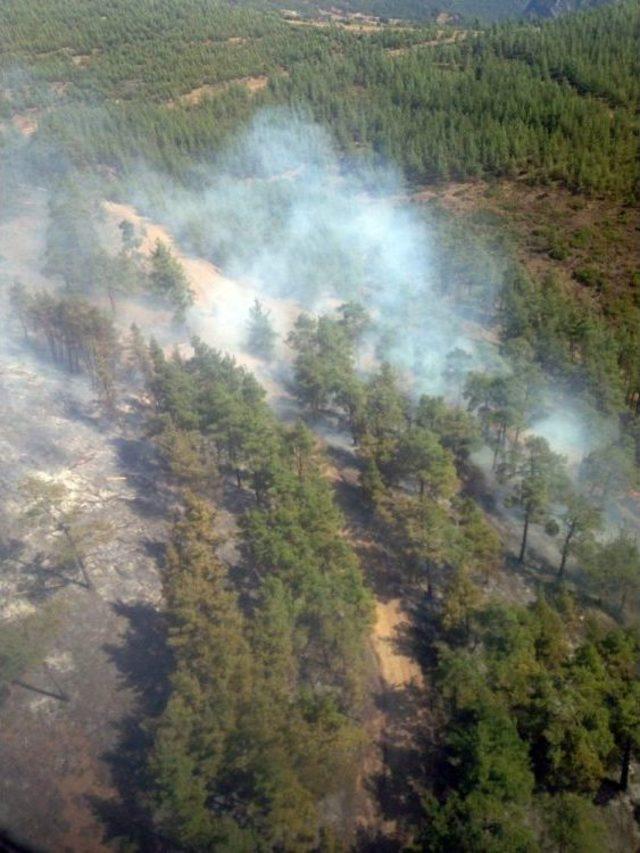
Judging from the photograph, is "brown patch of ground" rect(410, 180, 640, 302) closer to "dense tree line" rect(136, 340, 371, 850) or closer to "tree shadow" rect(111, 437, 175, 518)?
"dense tree line" rect(136, 340, 371, 850)

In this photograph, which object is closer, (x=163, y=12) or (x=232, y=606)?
(x=232, y=606)

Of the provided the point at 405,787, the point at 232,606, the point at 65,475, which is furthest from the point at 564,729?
the point at 65,475

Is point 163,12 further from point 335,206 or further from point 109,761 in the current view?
point 109,761

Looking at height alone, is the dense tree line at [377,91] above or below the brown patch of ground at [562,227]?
above

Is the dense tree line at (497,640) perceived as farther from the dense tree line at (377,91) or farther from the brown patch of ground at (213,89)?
the brown patch of ground at (213,89)

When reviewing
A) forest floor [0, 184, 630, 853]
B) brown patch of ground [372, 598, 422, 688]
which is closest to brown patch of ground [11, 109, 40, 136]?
forest floor [0, 184, 630, 853]

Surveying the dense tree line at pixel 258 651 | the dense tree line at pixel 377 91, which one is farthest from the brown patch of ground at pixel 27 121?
the dense tree line at pixel 258 651
